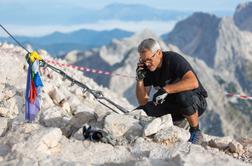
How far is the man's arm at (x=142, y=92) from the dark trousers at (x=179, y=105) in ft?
0.36

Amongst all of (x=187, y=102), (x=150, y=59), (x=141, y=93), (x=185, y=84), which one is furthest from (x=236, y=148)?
(x=150, y=59)

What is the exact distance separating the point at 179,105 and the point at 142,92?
0.86 metres

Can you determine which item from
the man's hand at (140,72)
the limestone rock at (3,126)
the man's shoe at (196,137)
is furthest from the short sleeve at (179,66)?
the limestone rock at (3,126)

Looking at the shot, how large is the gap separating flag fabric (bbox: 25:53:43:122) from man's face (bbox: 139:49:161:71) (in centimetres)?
233

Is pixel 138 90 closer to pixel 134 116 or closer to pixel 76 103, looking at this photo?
pixel 134 116

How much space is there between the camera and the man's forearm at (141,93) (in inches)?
418

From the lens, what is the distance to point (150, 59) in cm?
974

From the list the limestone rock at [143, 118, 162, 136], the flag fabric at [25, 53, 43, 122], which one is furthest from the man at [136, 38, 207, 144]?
the flag fabric at [25, 53, 43, 122]

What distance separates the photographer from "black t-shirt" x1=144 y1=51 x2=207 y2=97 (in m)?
9.91

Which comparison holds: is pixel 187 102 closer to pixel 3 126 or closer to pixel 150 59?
pixel 150 59

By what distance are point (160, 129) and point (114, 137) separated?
2.77 ft

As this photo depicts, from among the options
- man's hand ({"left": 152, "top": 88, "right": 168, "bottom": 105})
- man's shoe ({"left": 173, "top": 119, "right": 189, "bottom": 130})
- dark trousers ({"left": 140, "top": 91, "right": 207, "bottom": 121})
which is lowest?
man's shoe ({"left": 173, "top": 119, "right": 189, "bottom": 130})

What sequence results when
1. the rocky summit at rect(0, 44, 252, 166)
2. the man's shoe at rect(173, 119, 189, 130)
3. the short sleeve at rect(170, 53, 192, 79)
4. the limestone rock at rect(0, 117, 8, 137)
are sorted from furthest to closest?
the man's shoe at rect(173, 119, 189, 130)
the short sleeve at rect(170, 53, 192, 79)
the limestone rock at rect(0, 117, 8, 137)
the rocky summit at rect(0, 44, 252, 166)

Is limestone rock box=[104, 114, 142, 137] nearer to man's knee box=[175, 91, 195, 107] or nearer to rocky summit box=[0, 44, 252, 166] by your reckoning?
rocky summit box=[0, 44, 252, 166]
